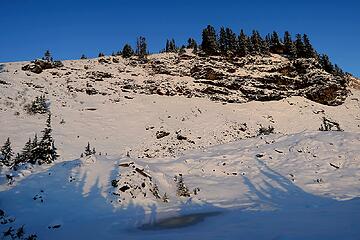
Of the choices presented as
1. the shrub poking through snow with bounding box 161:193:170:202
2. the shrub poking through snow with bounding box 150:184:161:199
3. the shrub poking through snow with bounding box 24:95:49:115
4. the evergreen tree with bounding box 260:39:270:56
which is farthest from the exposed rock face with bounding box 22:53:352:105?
the shrub poking through snow with bounding box 161:193:170:202

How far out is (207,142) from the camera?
31.9 meters

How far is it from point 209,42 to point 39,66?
30.9 m

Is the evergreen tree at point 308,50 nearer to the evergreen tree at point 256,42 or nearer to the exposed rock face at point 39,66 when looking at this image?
the evergreen tree at point 256,42

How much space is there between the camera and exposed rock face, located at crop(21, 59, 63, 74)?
158ft

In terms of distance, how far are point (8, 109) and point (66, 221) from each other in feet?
85.8

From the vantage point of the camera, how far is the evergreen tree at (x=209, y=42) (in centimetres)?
6103

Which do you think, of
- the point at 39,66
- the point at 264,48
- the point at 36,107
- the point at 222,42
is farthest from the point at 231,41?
the point at 36,107

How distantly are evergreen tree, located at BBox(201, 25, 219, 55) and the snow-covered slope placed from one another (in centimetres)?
2784

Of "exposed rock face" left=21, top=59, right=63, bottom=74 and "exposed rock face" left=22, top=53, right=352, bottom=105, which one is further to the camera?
"exposed rock face" left=21, top=59, right=63, bottom=74

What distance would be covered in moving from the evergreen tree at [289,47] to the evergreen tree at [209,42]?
14.4 meters

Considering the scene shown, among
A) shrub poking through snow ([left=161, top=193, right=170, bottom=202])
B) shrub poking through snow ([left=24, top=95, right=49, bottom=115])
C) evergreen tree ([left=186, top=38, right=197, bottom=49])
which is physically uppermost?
evergreen tree ([left=186, top=38, right=197, bottom=49])

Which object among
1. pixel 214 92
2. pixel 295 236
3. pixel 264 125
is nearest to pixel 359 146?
pixel 295 236

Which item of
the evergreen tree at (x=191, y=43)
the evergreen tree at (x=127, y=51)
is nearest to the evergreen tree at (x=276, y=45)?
the evergreen tree at (x=191, y=43)

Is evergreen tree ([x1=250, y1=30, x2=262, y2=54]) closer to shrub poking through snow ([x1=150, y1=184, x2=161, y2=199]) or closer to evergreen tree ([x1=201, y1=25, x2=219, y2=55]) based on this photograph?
evergreen tree ([x1=201, y1=25, x2=219, y2=55])
